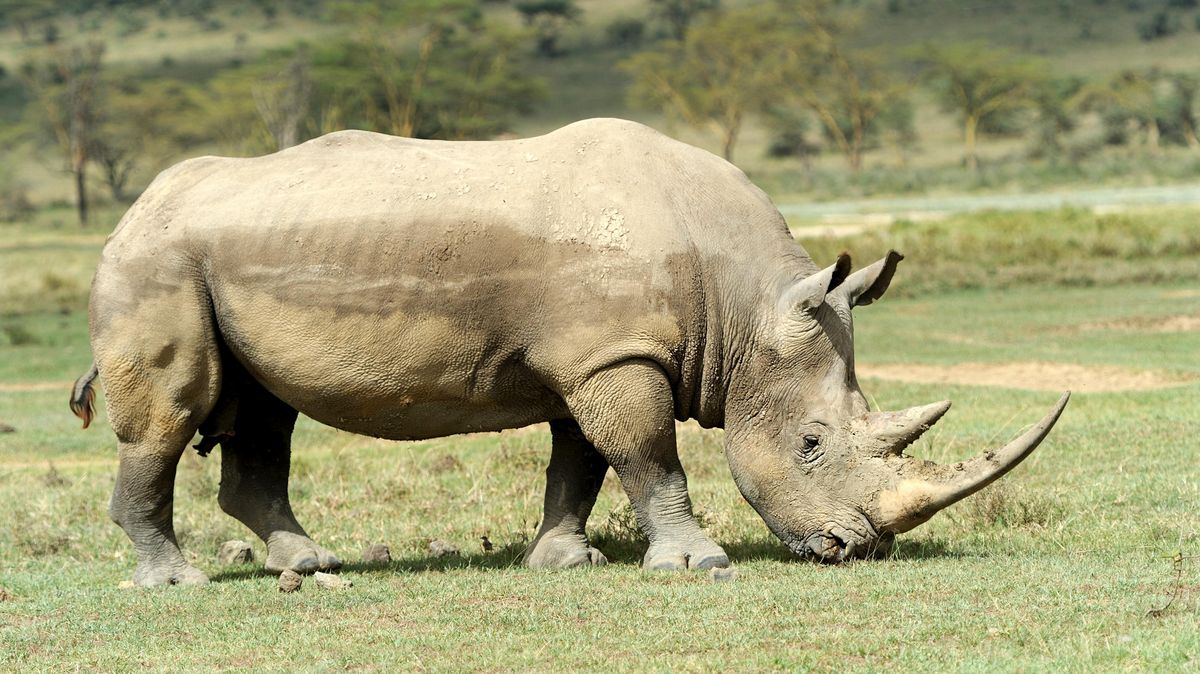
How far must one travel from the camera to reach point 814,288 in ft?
24.4

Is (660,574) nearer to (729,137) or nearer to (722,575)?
(722,575)

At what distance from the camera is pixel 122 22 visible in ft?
323

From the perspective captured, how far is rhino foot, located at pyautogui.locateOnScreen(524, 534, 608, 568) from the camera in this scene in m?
7.87

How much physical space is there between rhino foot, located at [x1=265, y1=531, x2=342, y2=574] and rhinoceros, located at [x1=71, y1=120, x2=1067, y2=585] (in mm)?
480

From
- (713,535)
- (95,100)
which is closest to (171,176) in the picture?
(713,535)

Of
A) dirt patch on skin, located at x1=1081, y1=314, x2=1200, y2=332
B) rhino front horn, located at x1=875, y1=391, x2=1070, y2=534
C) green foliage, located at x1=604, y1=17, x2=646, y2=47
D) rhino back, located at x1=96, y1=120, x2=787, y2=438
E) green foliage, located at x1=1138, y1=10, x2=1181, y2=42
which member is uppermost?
rhino back, located at x1=96, y1=120, x2=787, y2=438

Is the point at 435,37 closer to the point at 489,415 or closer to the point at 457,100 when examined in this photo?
the point at 457,100

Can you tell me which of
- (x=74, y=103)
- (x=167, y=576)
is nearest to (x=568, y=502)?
(x=167, y=576)

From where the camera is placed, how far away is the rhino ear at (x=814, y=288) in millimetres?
7367

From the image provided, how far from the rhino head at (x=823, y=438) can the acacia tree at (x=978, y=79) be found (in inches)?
2303

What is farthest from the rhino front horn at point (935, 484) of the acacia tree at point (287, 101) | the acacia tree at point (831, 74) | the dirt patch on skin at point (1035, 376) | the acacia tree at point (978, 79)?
the acacia tree at point (978, 79)

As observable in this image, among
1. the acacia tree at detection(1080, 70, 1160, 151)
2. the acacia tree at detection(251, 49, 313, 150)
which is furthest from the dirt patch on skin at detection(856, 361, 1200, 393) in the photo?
the acacia tree at detection(1080, 70, 1160, 151)

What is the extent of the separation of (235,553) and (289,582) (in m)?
1.51

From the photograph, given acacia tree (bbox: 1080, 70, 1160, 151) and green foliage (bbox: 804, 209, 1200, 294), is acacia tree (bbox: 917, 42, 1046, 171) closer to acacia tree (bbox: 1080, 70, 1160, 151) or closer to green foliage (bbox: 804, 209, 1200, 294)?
acacia tree (bbox: 1080, 70, 1160, 151)
